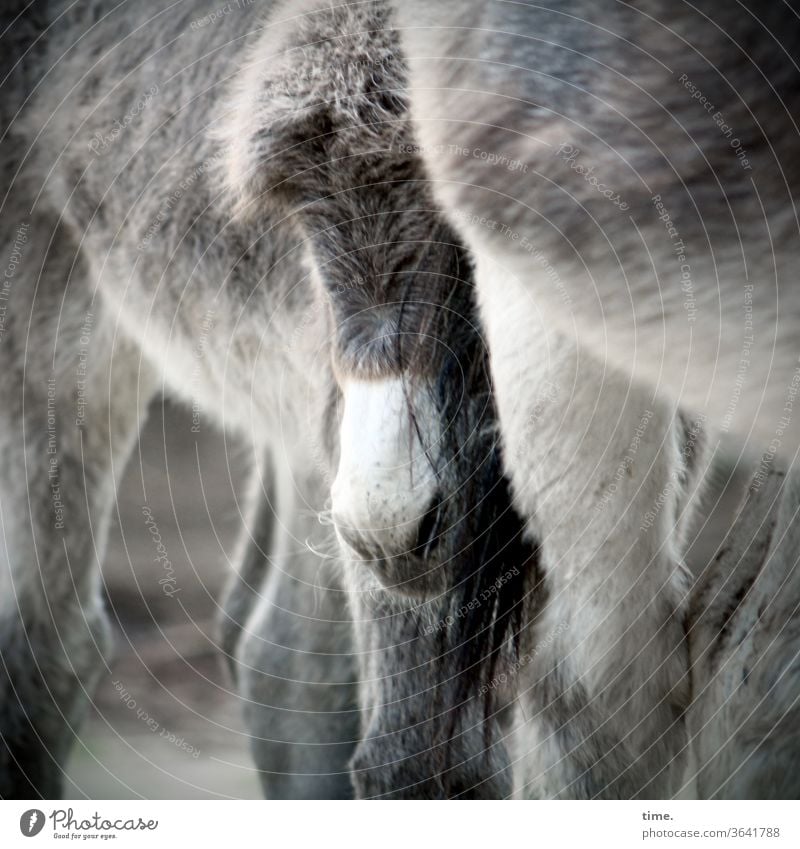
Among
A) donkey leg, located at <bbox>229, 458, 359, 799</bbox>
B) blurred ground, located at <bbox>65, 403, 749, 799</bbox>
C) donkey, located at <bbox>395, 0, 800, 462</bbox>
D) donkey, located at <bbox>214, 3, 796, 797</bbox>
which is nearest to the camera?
donkey, located at <bbox>395, 0, 800, 462</bbox>

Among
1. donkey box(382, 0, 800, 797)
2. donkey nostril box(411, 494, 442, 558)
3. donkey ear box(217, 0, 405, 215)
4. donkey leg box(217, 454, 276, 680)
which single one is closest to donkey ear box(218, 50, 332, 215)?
donkey ear box(217, 0, 405, 215)

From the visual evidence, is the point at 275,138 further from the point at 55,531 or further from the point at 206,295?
the point at 55,531

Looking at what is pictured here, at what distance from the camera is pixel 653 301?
18.1 inches

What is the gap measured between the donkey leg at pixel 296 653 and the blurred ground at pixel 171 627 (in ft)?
0.22

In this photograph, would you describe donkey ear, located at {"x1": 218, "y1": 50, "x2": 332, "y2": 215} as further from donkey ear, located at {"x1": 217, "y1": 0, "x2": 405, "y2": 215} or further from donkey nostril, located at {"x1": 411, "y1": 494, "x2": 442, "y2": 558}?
donkey nostril, located at {"x1": 411, "y1": 494, "x2": 442, "y2": 558}

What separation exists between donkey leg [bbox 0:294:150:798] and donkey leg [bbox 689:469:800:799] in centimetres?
51

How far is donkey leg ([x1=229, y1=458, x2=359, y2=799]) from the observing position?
95cm

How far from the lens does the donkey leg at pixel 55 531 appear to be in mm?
818

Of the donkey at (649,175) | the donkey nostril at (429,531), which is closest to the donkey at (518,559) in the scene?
the donkey nostril at (429,531)

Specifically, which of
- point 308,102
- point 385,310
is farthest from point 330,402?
point 308,102

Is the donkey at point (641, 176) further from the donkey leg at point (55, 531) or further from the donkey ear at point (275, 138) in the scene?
the donkey leg at point (55, 531)

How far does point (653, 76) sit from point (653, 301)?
10 cm

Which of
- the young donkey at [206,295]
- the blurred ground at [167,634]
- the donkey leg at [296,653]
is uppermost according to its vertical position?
the young donkey at [206,295]
